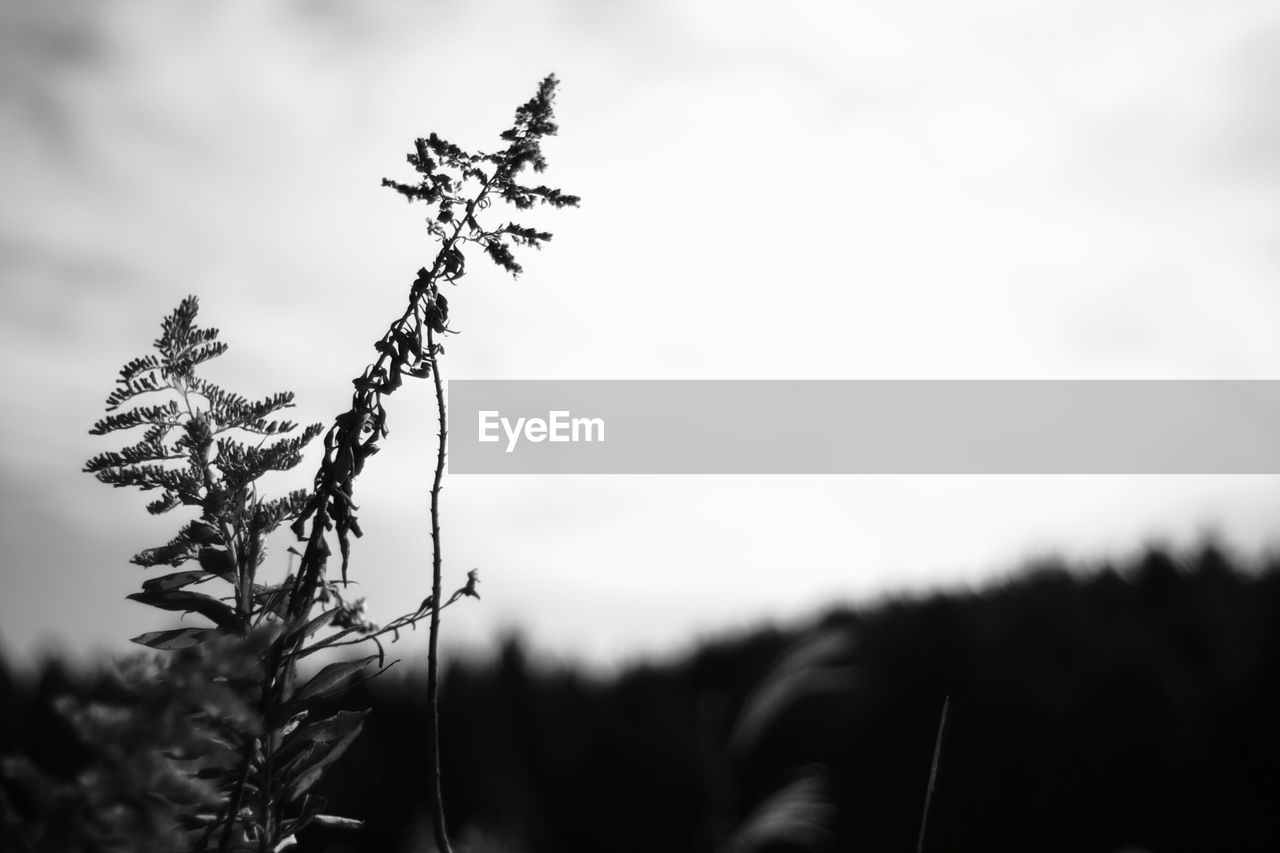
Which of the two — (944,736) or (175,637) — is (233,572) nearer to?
(175,637)

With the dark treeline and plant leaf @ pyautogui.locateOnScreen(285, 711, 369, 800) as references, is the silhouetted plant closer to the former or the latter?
plant leaf @ pyautogui.locateOnScreen(285, 711, 369, 800)

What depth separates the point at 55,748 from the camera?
5090 mm

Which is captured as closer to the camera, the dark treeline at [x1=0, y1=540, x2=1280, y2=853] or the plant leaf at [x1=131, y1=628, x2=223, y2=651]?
the plant leaf at [x1=131, y1=628, x2=223, y2=651]

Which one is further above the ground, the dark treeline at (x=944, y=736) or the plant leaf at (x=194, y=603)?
the plant leaf at (x=194, y=603)

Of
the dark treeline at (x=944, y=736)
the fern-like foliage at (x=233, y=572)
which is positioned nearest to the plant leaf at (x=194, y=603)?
the fern-like foliage at (x=233, y=572)

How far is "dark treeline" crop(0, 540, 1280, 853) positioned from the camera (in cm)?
685

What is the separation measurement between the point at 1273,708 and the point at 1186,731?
0.59 meters

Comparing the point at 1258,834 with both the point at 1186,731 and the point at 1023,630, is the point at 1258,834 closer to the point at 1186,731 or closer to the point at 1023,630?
the point at 1186,731

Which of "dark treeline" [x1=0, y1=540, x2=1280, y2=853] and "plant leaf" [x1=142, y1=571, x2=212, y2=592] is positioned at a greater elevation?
"plant leaf" [x1=142, y1=571, x2=212, y2=592]

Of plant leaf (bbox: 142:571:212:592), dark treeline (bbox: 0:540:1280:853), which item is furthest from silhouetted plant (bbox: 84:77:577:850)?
dark treeline (bbox: 0:540:1280:853)

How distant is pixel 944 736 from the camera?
7641mm

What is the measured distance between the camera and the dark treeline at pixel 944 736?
685 cm

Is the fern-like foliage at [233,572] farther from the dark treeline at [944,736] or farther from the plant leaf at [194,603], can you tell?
the dark treeline at [944,736]

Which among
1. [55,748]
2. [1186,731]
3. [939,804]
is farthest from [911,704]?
[55,748]
